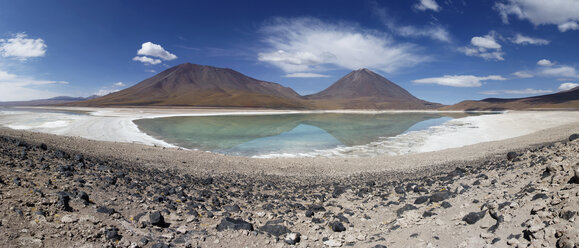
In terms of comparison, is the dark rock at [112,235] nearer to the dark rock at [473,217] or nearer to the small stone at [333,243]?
the small stone at [333,243]

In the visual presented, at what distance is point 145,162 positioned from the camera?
8.67 m

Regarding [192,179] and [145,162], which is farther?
[145,162]

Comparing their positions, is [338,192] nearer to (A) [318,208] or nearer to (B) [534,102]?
(A) [318,208]

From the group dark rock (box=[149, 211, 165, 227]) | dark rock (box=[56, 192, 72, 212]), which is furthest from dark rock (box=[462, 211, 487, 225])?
dark rock (box=[56, 192, 72, 212])

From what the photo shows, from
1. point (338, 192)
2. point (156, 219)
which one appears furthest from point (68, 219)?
point (338, 192)

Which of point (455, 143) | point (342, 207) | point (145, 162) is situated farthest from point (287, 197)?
point (455, 143)

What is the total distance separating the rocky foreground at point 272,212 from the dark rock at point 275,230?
2cm

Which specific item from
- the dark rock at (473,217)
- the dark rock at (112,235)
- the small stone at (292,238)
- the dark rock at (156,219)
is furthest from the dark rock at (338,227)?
the dark rock at (112,235)

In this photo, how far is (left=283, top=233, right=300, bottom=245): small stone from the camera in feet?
12.1

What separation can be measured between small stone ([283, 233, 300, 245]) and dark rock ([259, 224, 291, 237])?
12 cm

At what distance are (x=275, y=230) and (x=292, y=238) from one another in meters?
0.32

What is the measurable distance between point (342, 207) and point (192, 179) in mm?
4055

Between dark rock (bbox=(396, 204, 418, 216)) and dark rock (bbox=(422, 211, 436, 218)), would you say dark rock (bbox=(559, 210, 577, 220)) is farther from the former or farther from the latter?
dark rock (bbox=(396, 204, 418, 216))

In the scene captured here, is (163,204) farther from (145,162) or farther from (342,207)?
(145,162)
